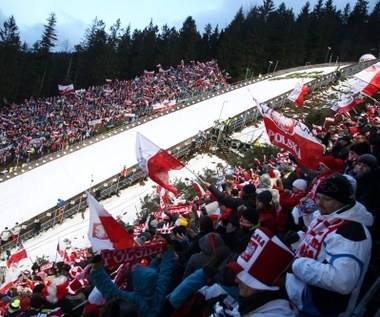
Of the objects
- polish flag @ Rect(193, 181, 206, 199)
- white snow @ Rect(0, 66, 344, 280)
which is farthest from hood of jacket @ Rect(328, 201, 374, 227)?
white snow @ Rect(0, 66, 344, 280)

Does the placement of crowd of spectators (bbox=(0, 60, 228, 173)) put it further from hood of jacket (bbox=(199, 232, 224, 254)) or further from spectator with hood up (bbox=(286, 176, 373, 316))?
spectator with hood up (bbox=(286, 176, 373, 316))

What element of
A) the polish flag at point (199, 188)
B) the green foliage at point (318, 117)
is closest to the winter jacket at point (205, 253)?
the polish flag at point (199, 188)

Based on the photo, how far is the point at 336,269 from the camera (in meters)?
3.26

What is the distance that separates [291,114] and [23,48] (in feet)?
218

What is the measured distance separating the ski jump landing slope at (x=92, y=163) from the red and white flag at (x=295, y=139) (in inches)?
643

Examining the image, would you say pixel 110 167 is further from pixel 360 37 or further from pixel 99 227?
pixel 360 37

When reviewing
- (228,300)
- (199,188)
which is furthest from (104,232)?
(199,188)

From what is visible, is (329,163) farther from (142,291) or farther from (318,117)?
(318,117)

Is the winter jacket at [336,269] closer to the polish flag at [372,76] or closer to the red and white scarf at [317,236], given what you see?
the red and white scarf at [317,236]

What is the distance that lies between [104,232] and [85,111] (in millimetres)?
41973

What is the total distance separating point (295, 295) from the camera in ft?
11.6

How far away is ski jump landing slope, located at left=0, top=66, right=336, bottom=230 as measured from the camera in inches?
905

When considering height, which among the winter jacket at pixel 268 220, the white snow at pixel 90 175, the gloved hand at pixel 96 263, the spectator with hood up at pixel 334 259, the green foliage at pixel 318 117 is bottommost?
the white snow at pixel 90 175

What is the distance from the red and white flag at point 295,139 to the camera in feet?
26.2
